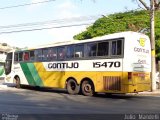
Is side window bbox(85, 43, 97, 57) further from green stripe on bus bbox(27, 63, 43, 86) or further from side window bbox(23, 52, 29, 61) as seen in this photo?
side window bbox(23, 52, 29, 61)

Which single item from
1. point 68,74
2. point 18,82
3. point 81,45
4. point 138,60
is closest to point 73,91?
point 68,74

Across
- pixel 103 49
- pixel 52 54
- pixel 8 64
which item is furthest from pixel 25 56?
pixel 103 49

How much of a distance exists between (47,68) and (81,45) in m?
3.77

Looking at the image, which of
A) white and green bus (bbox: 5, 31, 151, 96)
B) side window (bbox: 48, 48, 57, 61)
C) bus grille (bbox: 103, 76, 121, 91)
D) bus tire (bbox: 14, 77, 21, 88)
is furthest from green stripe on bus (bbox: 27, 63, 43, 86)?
bus grille (bbox: 103, 76, 121, 91)

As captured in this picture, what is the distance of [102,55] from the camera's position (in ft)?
68.5

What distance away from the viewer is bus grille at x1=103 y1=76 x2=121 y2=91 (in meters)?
19.9

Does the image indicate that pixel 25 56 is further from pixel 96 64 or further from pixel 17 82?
pixel 96 64

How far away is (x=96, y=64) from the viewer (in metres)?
21.2

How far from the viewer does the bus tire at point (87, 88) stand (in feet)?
71.3

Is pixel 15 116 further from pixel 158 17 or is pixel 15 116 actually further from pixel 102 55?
pixel 158 17

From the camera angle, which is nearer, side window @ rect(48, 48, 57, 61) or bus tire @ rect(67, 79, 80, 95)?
bus tire @ rect(67, 79, 80, 95)

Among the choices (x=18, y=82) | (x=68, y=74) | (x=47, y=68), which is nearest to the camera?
(x=68, y=74)

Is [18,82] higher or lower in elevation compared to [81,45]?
lower

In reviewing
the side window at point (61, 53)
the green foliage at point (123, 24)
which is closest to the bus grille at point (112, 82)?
the side window at point (61, 53)
